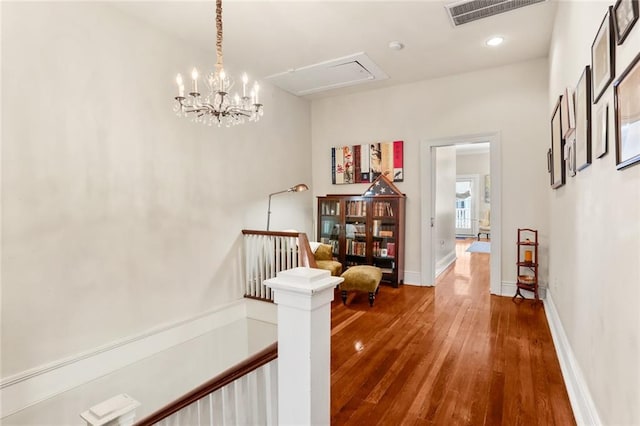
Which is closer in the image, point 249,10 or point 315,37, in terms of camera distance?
point 249,10

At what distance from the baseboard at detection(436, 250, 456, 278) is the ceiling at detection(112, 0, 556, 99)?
3.28 m

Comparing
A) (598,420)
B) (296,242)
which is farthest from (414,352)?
(296,242)

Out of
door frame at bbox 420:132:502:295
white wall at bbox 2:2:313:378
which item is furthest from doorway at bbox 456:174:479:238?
white wall at bbox 2:2:313:378

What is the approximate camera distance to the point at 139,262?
10.4 feet

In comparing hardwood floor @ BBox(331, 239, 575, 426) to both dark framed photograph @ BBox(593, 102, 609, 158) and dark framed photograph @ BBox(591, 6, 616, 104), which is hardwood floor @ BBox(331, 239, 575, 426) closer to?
dark framed photograph @ BBox(593, 102, 609, 158)

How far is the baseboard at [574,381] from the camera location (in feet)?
5.53

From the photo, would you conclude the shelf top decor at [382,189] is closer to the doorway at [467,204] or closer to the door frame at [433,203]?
the door frame at [433,203]

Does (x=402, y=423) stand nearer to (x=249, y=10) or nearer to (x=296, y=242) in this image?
(x=296, y=242)

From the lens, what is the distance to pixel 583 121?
1.87m

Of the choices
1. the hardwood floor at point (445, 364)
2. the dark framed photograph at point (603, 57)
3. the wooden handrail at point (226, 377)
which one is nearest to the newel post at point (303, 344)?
the wooden handrail at point (226, 377)

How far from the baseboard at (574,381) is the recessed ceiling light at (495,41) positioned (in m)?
2.91

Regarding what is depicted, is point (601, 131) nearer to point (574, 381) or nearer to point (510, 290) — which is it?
point (574, 381)

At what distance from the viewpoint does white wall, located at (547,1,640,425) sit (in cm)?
112

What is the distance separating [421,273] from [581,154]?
10.8 ft
